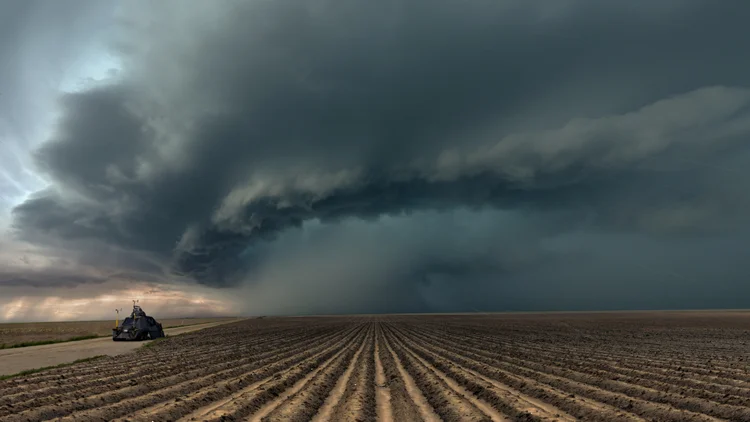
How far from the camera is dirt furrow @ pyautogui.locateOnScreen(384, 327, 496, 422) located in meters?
9.44

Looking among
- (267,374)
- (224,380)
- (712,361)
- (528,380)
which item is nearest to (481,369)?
(528,380)

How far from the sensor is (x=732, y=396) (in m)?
11.0

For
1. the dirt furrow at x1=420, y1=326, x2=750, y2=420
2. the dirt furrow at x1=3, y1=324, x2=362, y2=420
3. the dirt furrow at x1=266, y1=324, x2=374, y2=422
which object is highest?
the dirt furrow at x1=3, y1=324, x2=362, y2=420

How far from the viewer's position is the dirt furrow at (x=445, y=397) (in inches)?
372

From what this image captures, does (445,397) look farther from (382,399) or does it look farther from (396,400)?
(382,399)

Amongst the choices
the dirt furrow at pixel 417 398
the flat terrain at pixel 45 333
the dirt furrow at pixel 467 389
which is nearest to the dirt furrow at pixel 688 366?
the dirt furrow at pixel 467 389

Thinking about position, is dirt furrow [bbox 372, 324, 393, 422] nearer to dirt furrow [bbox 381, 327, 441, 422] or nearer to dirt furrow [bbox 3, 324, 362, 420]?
dirt furrow [bbox 381, 327, 441, 422]

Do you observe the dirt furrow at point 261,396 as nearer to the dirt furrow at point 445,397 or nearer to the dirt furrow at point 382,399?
the dirt furrow at point 382,399

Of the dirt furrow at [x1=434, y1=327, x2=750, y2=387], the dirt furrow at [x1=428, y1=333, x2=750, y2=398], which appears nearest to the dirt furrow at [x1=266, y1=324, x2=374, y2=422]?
the dirt furrow at [x1=428, y1=333, x2=750, y2=398]

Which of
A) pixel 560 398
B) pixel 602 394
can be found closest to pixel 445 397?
pixel 560 398

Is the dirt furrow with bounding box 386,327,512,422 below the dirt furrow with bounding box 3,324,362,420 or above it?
below

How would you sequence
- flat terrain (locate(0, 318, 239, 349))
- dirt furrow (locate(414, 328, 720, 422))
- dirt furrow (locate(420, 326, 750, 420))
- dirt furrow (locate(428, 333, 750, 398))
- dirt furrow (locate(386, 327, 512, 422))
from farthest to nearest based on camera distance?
flat terrain (locate(0, 318, 239, 349)), dirt furrow (locate(428, 333, 750, 398)), dirt furrow (locate(420, 326, 750, 420)), dirt furrow (locate(386, 327, 512, 422)), dirt furrow (locate(414, 328, 720, 422))

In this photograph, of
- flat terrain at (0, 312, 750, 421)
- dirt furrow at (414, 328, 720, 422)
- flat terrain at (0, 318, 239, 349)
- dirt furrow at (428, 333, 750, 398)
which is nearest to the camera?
dirt furrow at (414, 328, 720, 422)

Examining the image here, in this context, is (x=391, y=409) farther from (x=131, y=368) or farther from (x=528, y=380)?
(x=131, y=368)
